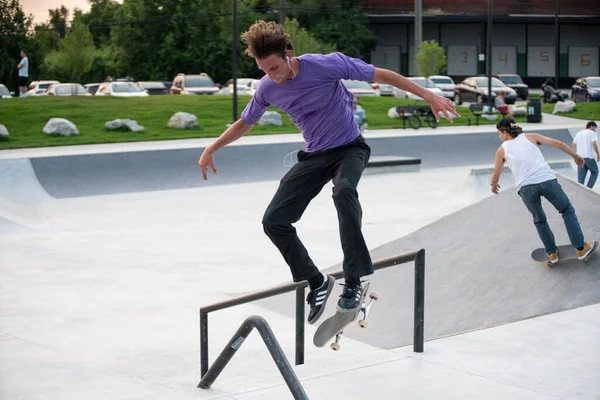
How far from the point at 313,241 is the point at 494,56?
2102 inches

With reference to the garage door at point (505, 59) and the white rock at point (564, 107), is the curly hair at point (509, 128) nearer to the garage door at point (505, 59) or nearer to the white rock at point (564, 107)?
the white rock at point (564, 107)

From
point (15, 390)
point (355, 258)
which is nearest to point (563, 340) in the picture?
point (355, 258)

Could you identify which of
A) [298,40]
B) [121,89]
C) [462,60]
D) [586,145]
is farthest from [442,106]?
[462,60]

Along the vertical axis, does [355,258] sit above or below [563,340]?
above

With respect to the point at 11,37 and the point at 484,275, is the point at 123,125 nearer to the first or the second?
the point at 484,275

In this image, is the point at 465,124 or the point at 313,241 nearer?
the point at 313,241

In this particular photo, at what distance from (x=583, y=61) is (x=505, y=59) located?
603cm

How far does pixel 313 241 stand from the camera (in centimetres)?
1365

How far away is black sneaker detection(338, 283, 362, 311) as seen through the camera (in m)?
5.46

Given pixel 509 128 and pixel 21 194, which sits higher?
pixel 509 128

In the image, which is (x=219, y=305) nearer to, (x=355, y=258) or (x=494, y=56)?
(x=355, y=258)

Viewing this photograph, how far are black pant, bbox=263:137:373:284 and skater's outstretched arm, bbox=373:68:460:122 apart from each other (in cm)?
55

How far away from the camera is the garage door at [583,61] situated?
212ft

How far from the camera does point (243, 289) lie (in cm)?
1069
